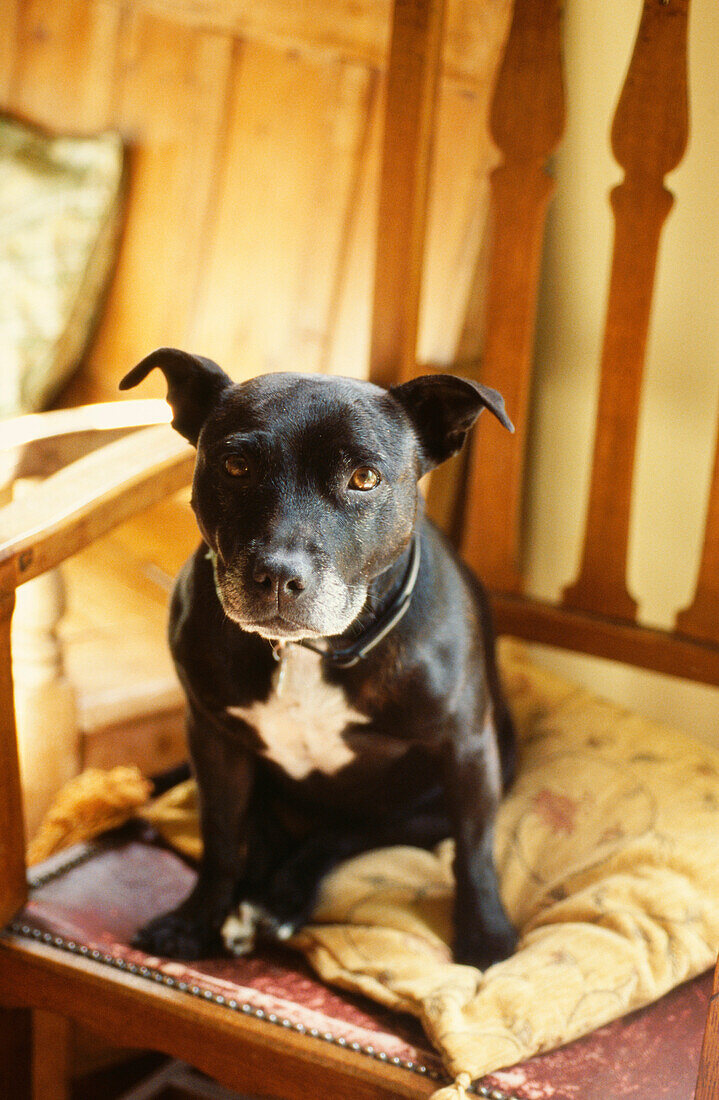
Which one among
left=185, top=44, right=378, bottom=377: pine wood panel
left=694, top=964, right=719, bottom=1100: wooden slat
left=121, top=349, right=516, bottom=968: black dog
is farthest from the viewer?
left=185, top=44, right=378, bottom=377: pine wood panel

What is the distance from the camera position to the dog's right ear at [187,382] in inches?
37.2

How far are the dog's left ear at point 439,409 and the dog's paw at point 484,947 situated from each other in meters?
0.45

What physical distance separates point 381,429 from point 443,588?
0.65 feet

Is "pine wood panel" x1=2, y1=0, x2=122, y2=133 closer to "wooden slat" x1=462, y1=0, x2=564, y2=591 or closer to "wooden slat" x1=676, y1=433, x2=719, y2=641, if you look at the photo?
"wooden slat" x1=462, y1=0, x2=564, y2=591

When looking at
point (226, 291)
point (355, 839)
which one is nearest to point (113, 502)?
point (355, 839)

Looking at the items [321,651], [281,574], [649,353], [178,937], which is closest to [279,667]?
[321,651]

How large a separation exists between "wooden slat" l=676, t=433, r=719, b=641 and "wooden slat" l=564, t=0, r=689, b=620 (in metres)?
0.07

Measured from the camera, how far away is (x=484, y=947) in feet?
3.39

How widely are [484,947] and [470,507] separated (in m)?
0.57

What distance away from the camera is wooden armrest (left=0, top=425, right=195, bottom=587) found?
3.08 ft

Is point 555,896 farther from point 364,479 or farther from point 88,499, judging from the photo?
point 88,499

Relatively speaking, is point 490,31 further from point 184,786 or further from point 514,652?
point 184,786

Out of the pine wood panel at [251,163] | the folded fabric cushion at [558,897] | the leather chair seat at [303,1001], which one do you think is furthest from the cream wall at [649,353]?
the leather chair seat at [303,1001]

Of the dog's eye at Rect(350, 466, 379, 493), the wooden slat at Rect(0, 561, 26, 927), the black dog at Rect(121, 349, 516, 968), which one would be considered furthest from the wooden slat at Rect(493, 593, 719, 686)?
the wooden slat at Rect(0, 561, 26, 927)
